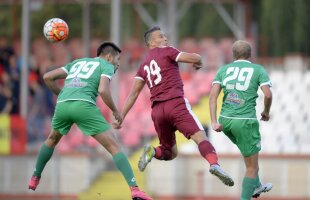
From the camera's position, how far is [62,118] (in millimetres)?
17219

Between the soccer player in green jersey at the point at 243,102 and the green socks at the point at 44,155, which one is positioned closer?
the soccer player in green jersey at the point at 243,102

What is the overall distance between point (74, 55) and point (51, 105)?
18.8 ft

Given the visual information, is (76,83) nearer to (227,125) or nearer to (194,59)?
(194,59)

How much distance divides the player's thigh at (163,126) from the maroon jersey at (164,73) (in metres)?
0.14

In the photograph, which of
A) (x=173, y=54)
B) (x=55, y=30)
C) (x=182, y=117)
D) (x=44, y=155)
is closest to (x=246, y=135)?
(x=182, y=117)

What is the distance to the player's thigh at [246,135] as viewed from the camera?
1719cm

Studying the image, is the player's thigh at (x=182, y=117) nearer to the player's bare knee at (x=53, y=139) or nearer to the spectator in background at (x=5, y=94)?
the player's bare knee at (x=53, y=139)

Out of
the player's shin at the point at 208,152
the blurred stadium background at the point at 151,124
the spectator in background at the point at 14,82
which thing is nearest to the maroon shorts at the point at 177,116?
the player's shin at the point at 208,152

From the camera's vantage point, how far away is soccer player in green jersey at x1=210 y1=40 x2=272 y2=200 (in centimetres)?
1716

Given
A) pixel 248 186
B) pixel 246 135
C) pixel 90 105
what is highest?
pixel 90 105

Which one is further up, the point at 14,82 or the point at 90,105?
the point at 90,105

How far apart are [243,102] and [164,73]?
3.70 feet

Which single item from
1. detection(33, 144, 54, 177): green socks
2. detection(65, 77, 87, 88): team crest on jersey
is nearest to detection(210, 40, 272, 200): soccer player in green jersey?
detection(65, 77, 87, 88): team crest on jersey

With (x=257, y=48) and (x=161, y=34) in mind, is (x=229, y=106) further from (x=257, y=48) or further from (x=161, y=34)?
(x=257, y=48)
